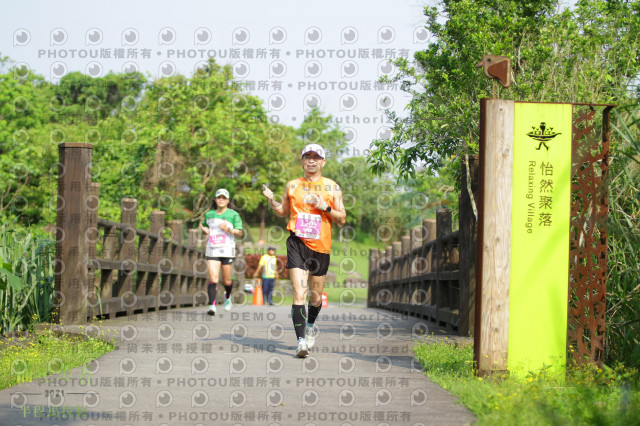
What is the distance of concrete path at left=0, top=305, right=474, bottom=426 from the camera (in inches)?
173

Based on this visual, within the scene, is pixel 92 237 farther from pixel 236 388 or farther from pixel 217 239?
pixel 236 388

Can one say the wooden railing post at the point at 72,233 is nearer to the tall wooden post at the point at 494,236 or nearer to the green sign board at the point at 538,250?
the tall wooden post at the point at 494,236

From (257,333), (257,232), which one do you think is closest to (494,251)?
(257,333)

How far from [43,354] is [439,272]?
613 cm

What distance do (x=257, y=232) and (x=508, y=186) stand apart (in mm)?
67906

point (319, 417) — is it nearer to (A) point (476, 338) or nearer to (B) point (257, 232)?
(A) point (476, 338)

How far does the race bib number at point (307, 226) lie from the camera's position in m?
7.50

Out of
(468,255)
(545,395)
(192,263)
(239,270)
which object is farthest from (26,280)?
(239,270)

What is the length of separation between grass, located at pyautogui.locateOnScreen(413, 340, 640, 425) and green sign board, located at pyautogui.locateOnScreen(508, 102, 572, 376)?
0.21 meters

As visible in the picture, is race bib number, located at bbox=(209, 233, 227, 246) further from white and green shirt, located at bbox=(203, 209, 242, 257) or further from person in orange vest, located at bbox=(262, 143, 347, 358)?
person in orange vest, located at bbox=(262, 143, 347, 358)

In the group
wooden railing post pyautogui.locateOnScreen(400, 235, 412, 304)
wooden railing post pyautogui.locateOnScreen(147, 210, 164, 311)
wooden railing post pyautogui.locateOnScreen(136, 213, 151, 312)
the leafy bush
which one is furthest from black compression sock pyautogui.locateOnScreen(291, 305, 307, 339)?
wooden railing post pyautogui.locateOnScreen(400, 235, 412, 304)

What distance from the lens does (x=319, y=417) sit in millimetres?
4410

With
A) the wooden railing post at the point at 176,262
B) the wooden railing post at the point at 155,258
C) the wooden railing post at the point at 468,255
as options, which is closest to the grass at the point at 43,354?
the wooden railing post at the point at 468,255

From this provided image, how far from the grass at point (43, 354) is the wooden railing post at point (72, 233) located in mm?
1068
